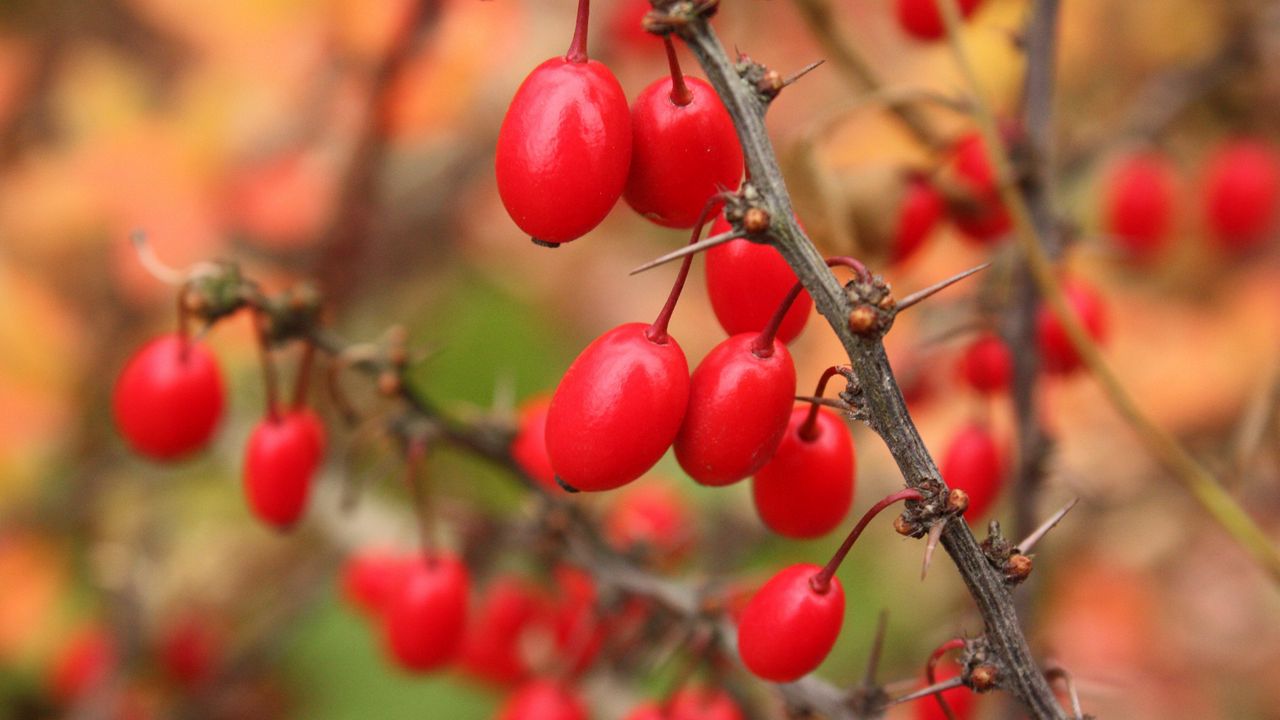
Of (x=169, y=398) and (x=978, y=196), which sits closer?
(x=169, y=398)

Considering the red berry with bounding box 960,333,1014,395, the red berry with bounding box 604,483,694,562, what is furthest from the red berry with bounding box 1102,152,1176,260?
the red berry with bounding box 604,483,694,562

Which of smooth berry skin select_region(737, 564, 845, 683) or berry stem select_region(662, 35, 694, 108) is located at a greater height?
berry stem select_region(662, 35, 694, 108)

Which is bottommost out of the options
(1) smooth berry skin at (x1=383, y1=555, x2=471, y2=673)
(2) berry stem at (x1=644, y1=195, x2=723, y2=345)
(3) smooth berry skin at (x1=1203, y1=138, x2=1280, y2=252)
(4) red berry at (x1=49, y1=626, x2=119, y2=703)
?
(4) red berry at (x1=49, y1=626, x2=119, y2=703)

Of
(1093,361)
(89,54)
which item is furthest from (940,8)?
(89,54)

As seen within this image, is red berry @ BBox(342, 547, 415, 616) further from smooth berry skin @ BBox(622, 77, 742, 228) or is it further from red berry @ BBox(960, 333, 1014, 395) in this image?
smooth berry skin @ BBox(622, 77, 742, 228)

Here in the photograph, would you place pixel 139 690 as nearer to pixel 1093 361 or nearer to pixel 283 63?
pixel 283 63

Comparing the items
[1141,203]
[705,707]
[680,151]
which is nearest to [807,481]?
[680,151]

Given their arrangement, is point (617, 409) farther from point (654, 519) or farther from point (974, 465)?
point (654, 519)
